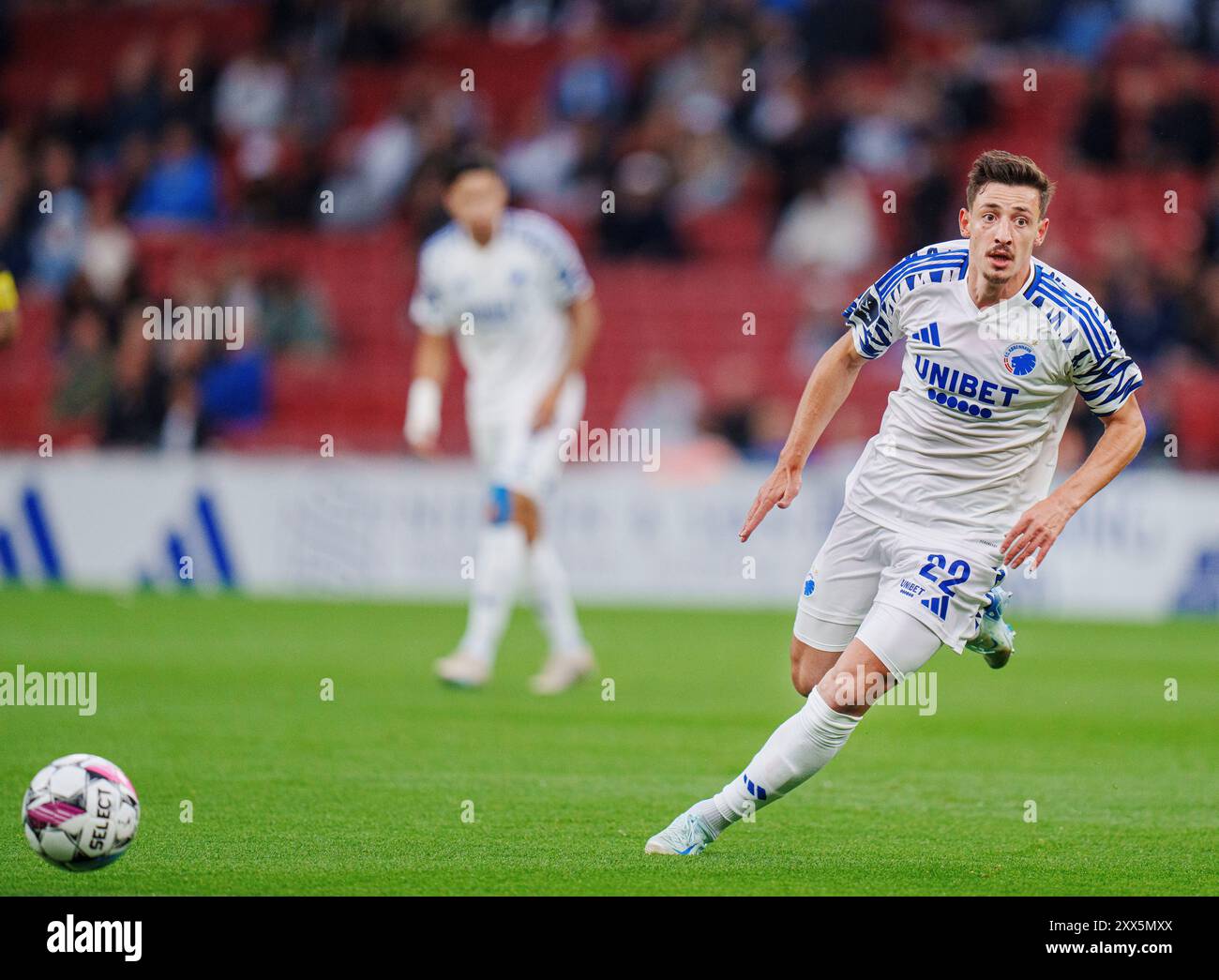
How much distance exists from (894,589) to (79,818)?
267 centimetres

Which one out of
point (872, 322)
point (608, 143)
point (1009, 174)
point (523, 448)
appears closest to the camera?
point (1009, 174)

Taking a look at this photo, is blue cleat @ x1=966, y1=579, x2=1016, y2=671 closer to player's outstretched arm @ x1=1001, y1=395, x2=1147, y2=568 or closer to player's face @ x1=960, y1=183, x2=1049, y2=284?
player's outstretched arm @ x1=1001, y1=395, x2=1147, y2=568

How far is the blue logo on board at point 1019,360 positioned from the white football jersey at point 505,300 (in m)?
5.26

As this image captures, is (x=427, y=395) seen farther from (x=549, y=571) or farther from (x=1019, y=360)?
(x=1019, y=360)

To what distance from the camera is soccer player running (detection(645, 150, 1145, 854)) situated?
245 inches

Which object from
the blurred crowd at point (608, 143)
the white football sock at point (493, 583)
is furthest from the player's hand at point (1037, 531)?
the blurred crowd at point (608, 143)

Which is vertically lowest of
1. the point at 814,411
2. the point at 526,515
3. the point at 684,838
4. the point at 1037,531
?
the point at 684,838

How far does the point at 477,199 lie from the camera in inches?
438

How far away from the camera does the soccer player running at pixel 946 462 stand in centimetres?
623

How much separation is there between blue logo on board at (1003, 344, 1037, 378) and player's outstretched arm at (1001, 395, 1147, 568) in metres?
0.31

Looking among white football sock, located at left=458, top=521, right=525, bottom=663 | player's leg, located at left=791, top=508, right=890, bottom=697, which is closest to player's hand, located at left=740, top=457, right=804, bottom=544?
player's leg, located at left=791, top=508, right=890, bottom=697

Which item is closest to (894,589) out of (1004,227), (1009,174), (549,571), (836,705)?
(836,705)
